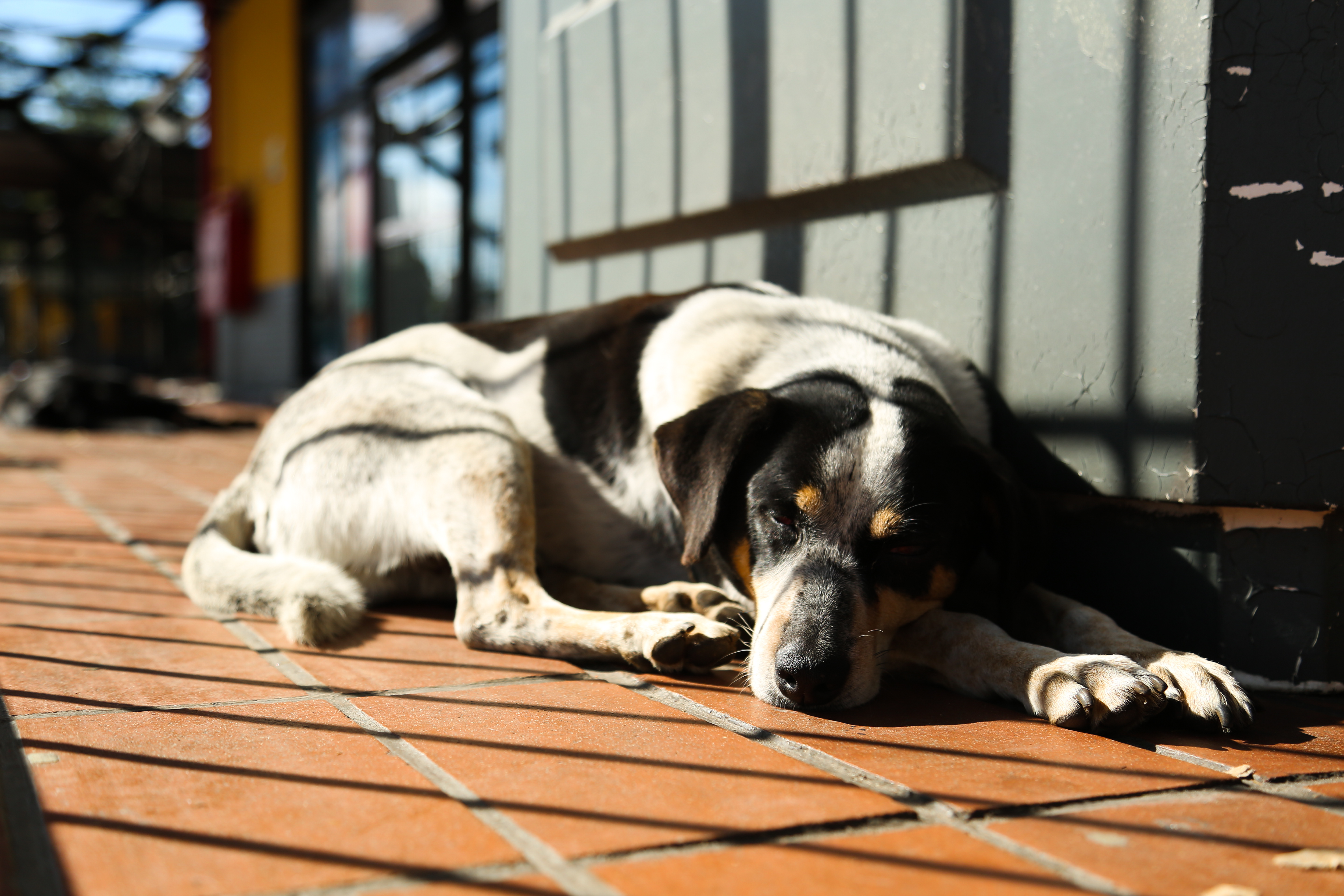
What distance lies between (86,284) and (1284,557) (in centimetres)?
3201

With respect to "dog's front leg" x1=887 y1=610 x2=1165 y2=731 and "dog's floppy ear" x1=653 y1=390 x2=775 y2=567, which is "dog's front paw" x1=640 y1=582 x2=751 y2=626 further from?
"dog's front leg" x1=887 y1=610 x2=1165 y2=731

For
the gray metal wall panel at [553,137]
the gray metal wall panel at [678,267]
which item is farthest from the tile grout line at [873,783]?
the gray metal wall panel at [553,137]

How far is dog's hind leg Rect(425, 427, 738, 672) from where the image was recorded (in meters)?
2.25

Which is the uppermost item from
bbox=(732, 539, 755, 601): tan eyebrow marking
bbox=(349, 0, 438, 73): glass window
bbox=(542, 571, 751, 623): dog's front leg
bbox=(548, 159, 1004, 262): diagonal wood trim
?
bbox=(349, 0, 438, 73): glass window

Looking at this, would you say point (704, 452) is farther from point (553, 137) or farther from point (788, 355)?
point (553, 137)

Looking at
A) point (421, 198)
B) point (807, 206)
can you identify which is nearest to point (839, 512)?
point (807, 206)

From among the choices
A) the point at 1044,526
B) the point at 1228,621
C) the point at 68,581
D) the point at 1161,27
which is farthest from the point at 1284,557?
the point at 68,581

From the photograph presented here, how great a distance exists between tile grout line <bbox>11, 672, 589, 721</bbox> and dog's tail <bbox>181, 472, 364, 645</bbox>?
44 cm

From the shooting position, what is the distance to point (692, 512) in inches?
90.6

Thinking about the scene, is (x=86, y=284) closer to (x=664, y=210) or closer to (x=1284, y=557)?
(x=664, y=210)

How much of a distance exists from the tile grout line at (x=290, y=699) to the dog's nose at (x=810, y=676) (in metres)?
0.47

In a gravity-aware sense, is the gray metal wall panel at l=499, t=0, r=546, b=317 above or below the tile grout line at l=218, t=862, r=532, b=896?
above

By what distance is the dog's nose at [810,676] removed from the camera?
1954 mm

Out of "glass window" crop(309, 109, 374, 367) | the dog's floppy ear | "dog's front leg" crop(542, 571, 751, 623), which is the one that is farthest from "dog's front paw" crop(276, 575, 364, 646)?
"glass window" crop(309, 109, 374, 367)
